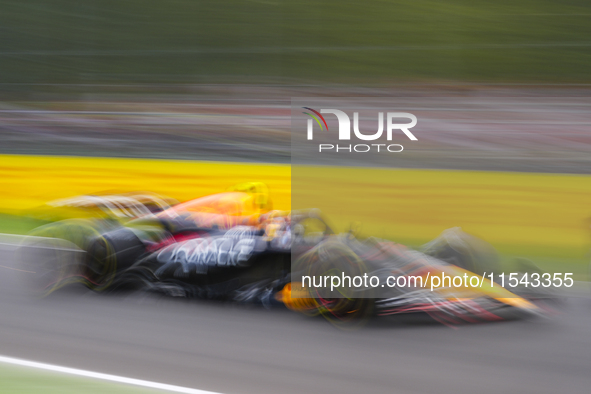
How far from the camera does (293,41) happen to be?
10.3 meters

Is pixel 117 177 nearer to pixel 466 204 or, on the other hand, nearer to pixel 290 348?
pixel 466 204

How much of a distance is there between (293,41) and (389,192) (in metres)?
4.34

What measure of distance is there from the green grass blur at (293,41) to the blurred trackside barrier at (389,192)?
2801 mm

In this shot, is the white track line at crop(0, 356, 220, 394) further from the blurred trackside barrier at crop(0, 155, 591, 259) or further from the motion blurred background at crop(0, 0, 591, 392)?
the blurred trackside barrier at crop(0, 155, 591, 259)

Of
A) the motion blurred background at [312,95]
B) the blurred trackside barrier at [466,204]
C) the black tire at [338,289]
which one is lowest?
the black tire at [338,289]

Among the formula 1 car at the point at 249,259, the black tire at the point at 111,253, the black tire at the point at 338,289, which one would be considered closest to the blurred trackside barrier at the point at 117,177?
the formula 1 car at the point at 249,259

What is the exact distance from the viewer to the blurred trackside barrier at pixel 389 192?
6.12m

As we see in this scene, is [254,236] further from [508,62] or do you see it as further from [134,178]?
[508,62]

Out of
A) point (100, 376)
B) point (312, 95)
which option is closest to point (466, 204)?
point (312, 95)

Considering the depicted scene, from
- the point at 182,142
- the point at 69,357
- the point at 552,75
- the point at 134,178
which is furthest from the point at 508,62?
the point at 69,357

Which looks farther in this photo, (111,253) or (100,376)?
(111,253)

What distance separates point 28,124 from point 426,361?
28.3ft

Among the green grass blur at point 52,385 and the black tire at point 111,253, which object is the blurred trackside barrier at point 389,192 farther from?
the green grass blur at point 52,385

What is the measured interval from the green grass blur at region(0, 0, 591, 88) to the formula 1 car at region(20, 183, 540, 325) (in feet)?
18.1
